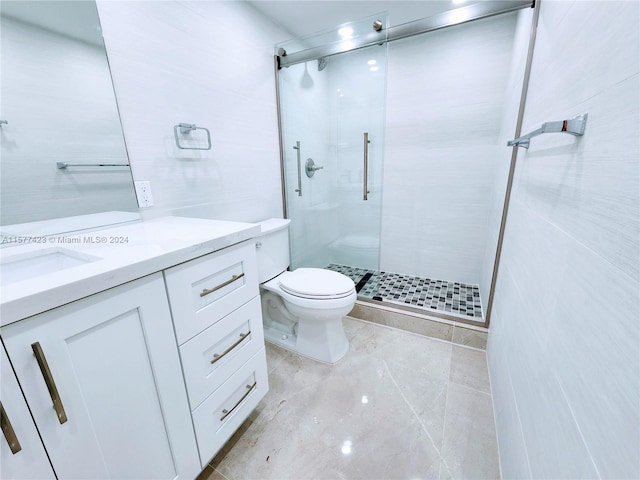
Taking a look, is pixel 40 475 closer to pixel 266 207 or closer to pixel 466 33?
pixel 266 207

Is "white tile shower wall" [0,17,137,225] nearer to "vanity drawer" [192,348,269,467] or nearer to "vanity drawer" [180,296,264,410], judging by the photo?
"vanity drawer" [180,296,264,410]

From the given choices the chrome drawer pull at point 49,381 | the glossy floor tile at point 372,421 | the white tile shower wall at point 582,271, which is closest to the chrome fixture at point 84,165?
the chrome drawer pull at point 49,381

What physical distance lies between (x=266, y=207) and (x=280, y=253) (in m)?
0.41

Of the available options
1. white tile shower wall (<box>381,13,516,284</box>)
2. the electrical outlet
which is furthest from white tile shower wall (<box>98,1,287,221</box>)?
white tile shower wall (<box>381,13,516,284</box>)

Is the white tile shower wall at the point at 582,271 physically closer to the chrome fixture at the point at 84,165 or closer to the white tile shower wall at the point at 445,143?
the white tile shower wall at the point at 445,143

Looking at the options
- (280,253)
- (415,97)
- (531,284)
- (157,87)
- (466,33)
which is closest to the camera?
(531,284)

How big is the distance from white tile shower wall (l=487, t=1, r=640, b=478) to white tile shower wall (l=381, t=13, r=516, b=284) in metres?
1.04

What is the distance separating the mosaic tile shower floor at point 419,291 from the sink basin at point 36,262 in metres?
1.71

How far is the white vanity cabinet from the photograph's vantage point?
815 millimetres

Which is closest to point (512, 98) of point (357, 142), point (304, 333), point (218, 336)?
point (357, 142)

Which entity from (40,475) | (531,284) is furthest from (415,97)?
(40,475)

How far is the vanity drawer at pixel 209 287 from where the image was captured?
78 centimetres

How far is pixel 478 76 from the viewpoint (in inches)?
77.0

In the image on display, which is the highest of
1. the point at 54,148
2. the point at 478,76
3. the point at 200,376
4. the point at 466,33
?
the point at 466,33
